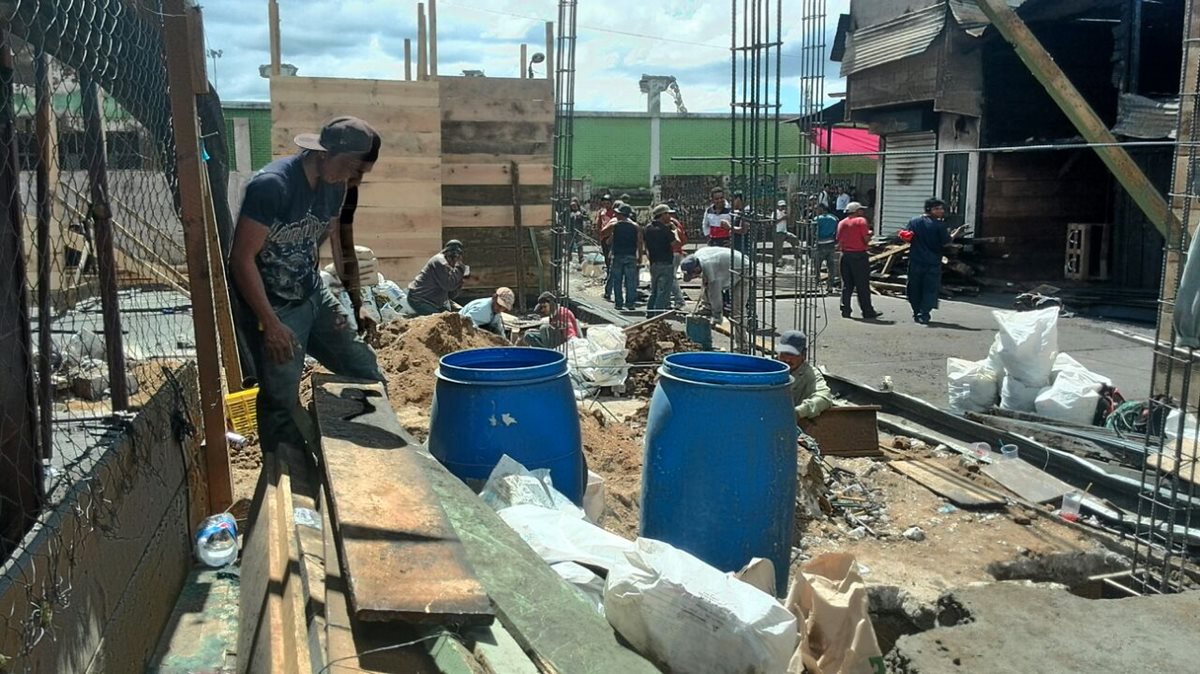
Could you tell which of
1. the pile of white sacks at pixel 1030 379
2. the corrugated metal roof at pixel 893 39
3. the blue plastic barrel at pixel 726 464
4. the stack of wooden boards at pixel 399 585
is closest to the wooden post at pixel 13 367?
the stack of wooden boards at pixel 399 585

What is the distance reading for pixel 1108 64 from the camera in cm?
1647

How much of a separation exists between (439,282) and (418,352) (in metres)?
2.83

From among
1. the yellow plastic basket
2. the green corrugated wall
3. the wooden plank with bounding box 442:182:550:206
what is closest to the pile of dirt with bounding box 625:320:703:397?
the wooden plank with bounding box 442:182:550:206

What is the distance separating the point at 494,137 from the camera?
1241cm

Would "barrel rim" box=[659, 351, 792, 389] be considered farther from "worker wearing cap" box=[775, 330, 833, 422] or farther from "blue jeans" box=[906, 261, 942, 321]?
"blue jeans" box=[906, 261, 942, 321]

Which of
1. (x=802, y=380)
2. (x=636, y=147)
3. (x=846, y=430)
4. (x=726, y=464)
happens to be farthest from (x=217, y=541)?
(x=636, y=147)

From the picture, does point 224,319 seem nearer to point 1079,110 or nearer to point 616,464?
point 616,464

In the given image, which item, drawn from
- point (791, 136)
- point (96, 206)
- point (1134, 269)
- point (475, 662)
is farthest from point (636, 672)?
point (791, 136)

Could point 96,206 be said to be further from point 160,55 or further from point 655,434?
point 655,434

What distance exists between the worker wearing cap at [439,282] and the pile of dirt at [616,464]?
340cm

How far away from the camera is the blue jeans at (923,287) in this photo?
1296cm

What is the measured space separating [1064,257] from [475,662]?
1716 cm

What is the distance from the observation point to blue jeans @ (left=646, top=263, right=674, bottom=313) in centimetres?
1420

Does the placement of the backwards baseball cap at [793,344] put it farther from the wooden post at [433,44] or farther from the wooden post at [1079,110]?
the wooden post at [433,44]
